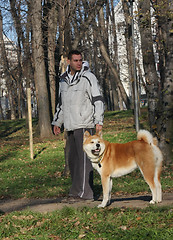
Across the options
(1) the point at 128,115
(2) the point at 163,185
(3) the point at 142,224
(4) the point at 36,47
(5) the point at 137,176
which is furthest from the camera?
(1) the point at 128,115

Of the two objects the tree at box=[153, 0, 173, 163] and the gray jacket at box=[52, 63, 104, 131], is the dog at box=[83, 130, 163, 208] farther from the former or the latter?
the tree at box=[153, 0, 173, 163]

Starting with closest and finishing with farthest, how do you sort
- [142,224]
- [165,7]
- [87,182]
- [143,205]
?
[142,224] < [143,205] < [87,182] < [165,7]

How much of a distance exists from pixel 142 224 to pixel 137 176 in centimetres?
599

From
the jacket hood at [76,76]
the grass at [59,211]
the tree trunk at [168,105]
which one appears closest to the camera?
the grass at [59,211]

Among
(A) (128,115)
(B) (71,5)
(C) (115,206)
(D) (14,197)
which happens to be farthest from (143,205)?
(A) (128,115)

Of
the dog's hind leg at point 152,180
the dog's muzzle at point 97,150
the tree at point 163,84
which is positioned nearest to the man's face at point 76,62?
the dog's muzzle at point 97,150

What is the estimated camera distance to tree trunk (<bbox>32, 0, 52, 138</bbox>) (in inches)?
780

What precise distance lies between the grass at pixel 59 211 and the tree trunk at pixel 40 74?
89 cm

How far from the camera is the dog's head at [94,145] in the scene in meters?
6.55

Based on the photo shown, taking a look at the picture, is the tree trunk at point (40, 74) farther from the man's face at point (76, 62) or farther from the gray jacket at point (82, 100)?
the gray jacket at point (82, 100)

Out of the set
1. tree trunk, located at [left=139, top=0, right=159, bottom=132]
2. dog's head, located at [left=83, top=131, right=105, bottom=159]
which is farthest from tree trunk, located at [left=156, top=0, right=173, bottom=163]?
dog's head, located at [left=83, top=131, right=105, bottom=159]

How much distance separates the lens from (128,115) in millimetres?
27875

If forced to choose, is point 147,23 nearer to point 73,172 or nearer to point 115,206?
point 73,172

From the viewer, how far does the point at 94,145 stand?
21.5 feet
